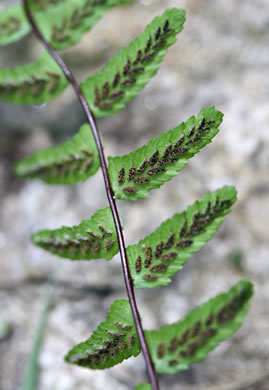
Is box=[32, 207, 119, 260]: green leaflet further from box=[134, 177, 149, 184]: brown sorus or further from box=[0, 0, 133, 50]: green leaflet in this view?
box=[0, 0, 133, 50]: green leaflet

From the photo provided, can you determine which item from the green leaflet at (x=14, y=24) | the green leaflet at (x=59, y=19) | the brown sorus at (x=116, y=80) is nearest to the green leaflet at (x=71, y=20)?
the green leaflet at (x=59, y=19)

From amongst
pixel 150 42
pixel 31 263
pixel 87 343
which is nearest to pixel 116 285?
pixel 31 263

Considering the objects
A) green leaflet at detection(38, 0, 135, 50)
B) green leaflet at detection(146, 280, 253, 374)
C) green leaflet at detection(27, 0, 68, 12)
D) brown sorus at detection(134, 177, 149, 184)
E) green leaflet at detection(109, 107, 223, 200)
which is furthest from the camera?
green leaflet at detection(27, 0, 68, 12)

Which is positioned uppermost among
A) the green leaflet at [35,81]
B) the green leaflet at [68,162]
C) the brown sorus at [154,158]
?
the green leaflet at [35,81]

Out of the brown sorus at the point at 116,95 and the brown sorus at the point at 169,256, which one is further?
the brown sorus at the point at 116,95

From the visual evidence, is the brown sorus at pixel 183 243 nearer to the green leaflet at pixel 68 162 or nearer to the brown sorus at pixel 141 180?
the brown sorus at pixel 141 180

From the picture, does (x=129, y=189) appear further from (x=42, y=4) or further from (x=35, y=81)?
(x=42, y=4)

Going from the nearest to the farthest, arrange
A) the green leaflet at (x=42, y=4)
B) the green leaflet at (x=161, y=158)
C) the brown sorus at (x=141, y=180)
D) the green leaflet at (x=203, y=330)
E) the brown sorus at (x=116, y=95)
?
the green leaflet at (x=161, y=158) → the brown sorus at (x=141, y=180) → the green leaflet at (x=203, y=330) → the brown sorus at (x=116, y=95) → the green leaflet at (x=42, y=4)

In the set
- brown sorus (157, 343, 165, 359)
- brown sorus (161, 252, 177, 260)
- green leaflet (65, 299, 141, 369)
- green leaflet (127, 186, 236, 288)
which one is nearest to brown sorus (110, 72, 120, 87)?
green leaflet (127, 186, 236, 288)
